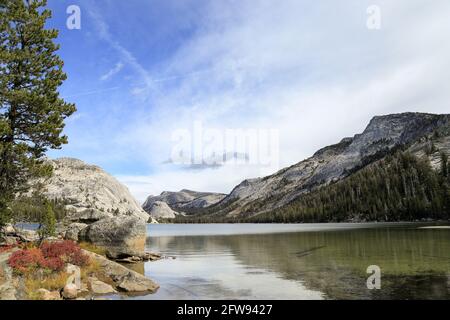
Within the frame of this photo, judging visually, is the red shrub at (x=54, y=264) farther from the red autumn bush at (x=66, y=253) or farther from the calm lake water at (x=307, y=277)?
the calm lake water at (x=307, y=277)

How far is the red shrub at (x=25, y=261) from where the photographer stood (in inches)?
942

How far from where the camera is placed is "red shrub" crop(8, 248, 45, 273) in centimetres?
2394

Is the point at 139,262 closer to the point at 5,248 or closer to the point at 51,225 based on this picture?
the point at 51,225

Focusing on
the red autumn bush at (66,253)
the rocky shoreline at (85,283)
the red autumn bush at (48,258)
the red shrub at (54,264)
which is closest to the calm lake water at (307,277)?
the rocky shoreline at (85,283)

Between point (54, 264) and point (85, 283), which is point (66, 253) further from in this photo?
point (85, 283)

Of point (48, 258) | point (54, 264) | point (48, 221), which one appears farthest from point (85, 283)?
point (48, 221)

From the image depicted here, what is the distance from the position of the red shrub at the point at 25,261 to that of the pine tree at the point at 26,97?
704 cm

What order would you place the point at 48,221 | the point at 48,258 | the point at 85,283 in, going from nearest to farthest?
the point at 85,283, the point at 48,258, the point at 48,221

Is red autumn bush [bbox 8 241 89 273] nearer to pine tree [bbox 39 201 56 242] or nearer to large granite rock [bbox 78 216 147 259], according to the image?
pine tree [bbox 39 201 56 242]

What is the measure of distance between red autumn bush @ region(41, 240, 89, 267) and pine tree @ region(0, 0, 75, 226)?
510 centimetres

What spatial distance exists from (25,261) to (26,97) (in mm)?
13988

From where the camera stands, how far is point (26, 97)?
30.8 metres
